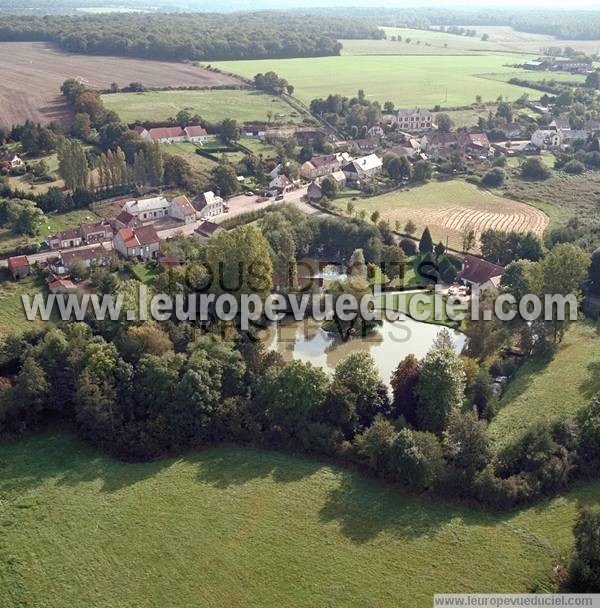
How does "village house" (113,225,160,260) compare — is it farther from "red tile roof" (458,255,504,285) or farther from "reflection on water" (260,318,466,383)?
"red tile roof" (458,255,504,285)

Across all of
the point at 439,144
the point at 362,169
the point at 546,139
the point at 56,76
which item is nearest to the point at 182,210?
the point at 362,169

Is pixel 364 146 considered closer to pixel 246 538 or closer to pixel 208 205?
pixel 208 205

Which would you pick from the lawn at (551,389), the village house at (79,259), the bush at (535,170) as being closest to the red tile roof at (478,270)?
the lawn at (551,389)

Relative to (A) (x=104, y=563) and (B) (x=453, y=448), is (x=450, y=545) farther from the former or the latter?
(A) (x=104, y=563)

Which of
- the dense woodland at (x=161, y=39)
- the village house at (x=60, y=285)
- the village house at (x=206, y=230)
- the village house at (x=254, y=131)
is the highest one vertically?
the dense woodland at (x=161, y=39)

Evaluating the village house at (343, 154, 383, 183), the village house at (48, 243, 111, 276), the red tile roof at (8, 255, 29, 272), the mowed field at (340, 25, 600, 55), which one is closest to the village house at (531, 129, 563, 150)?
the village house at (343, 154, 383, 183)

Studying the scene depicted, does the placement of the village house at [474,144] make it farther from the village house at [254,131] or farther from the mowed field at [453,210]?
A: the village house at [254,131]

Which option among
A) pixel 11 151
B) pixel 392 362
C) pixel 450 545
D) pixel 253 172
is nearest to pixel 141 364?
pixel 392 362
